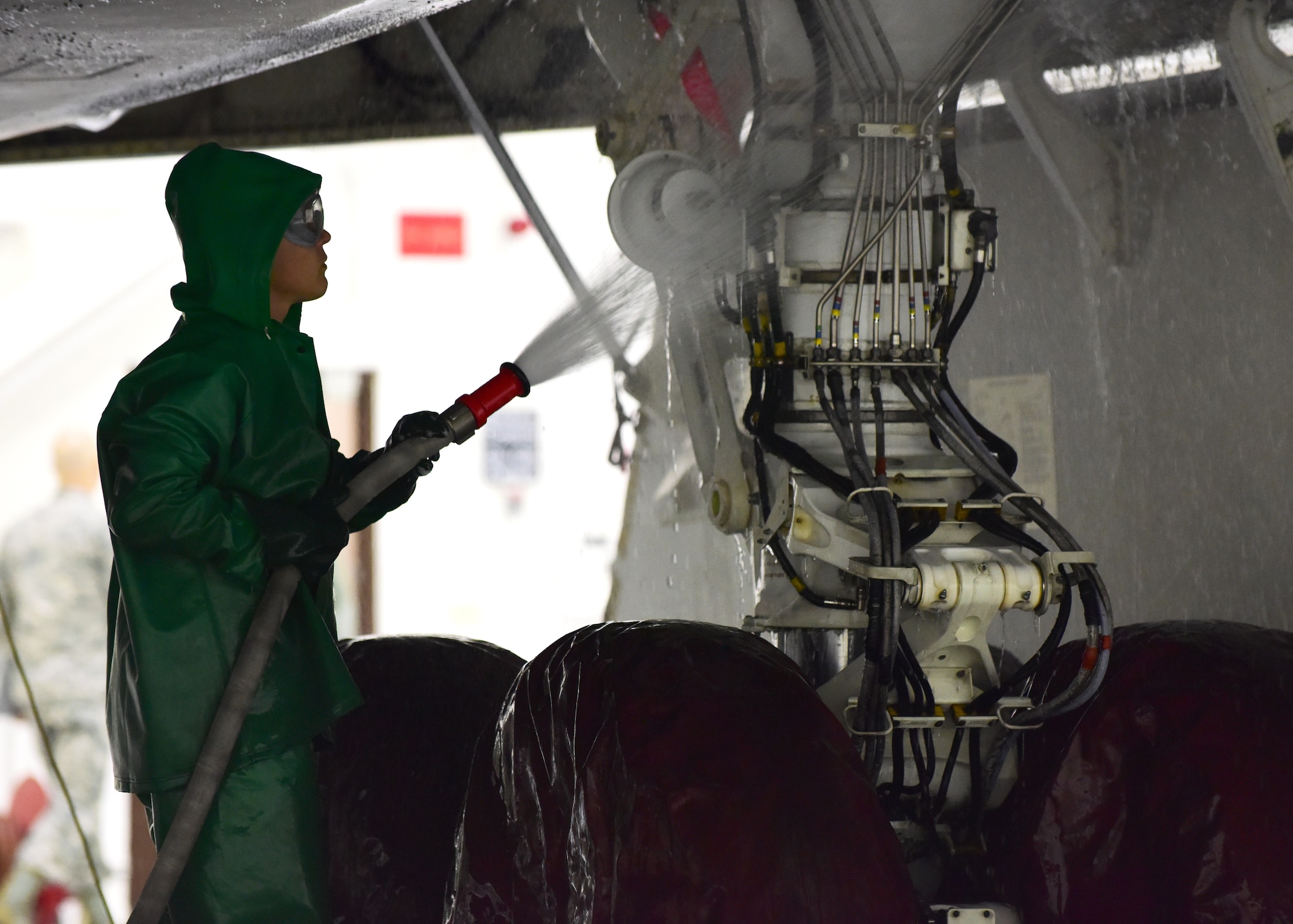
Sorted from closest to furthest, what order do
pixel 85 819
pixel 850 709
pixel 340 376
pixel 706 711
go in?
pixel 706 711, pixel 850 709, pixel 85 819, pixel 340 376

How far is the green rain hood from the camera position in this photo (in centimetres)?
129

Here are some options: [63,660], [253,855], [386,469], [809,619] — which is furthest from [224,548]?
[63,660]

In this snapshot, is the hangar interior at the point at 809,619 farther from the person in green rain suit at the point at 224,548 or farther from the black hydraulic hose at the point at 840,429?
the person in green rain suit at the point at 224,548

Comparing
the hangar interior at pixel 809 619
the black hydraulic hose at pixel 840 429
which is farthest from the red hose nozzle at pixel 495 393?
the black hydraulic hose at pixel 840 429

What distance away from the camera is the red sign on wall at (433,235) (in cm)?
412

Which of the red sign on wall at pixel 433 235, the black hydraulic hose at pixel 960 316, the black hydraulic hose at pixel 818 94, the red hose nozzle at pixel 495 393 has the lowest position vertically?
the red hose nozzle at pixel 495 393

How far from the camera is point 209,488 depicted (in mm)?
1298

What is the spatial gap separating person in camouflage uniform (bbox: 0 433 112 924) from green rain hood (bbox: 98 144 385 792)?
2076 millimetres

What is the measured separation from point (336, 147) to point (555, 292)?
0.80 metres

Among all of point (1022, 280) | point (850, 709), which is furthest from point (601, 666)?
point (1022, 280)

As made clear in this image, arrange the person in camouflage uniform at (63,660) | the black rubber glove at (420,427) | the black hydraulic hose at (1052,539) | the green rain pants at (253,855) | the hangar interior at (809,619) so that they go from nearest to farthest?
the hangar interior at (809,619)
the black hydraulic hose at (1052,539)
the green rain pants at (253,855)
the black rubber glove at (420,427)
the person in camouflage uniform at (63,660)

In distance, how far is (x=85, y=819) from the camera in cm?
338

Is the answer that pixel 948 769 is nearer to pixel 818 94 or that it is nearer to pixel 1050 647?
pixel 1050 647

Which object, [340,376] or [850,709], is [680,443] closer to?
[850,709]
